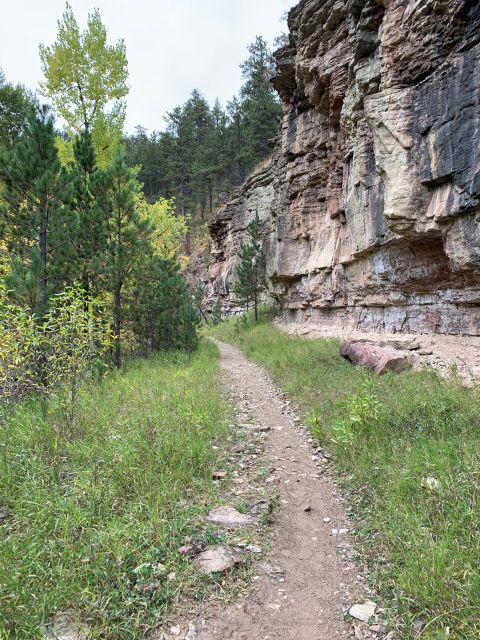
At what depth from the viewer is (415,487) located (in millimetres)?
4172

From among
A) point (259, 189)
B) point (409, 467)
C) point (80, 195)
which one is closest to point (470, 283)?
point (409, 467)

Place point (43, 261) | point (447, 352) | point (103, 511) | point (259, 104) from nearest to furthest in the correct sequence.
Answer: point (103, 511) < point (43, 261) < point (447, 352) < point (259, 104)

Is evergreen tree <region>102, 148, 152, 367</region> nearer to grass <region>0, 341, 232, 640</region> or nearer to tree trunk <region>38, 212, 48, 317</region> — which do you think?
tree trunk <region>38, 212, 48, 317</region>

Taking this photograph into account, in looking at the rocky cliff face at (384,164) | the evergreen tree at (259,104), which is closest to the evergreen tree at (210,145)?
the evergreen tree at (259,104)

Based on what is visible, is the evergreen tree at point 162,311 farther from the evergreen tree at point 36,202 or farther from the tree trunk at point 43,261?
the tree trunk at point 43,261

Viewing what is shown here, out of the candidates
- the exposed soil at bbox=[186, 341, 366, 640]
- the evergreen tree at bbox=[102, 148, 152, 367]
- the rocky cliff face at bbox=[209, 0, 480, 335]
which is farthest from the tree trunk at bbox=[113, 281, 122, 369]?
the rocky cliff face at bbox=[209, 0, 480, 335]

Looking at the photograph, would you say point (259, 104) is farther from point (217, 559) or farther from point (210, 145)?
point (217, 559)

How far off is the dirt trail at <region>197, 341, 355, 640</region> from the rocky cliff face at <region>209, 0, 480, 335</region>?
7947 millimetres

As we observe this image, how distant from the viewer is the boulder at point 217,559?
3.39 m

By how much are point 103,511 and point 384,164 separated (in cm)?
1243

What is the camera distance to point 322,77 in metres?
17.6

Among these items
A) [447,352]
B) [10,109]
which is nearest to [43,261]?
[447,352]

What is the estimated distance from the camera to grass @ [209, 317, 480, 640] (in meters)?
2.78

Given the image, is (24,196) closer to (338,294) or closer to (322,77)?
(338,294)
